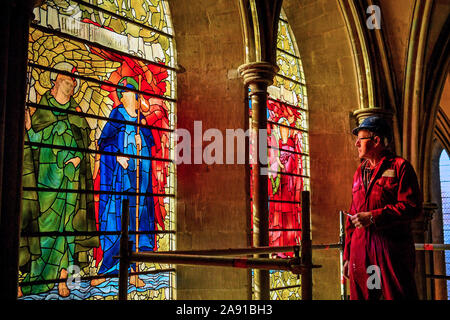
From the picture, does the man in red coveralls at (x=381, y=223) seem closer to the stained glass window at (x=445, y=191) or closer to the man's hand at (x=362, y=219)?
the man's hand at (x=362, y=219)

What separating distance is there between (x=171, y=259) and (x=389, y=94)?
17.5ft

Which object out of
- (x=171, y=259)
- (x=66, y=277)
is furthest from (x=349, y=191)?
(x=171, y=259)

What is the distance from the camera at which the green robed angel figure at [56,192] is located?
4836 millimetres

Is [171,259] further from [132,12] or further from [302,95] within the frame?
[302,95]

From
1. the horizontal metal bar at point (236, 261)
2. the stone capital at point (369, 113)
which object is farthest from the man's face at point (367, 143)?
the stone capital at point (369, 113)

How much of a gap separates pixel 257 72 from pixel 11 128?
301cm

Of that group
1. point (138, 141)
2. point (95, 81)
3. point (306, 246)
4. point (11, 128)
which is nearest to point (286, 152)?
point (138, 141)

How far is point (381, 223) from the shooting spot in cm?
260

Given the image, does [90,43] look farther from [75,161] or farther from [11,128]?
[11,128]

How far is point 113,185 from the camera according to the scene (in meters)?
5.62

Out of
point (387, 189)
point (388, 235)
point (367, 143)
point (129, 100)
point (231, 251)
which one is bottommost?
point (231, 251)

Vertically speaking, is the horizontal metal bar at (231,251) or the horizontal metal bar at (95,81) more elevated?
the horizontal metal bar at (95,81)

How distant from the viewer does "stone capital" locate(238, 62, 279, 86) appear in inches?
234

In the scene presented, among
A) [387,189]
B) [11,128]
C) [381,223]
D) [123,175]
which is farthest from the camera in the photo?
[123,175]
